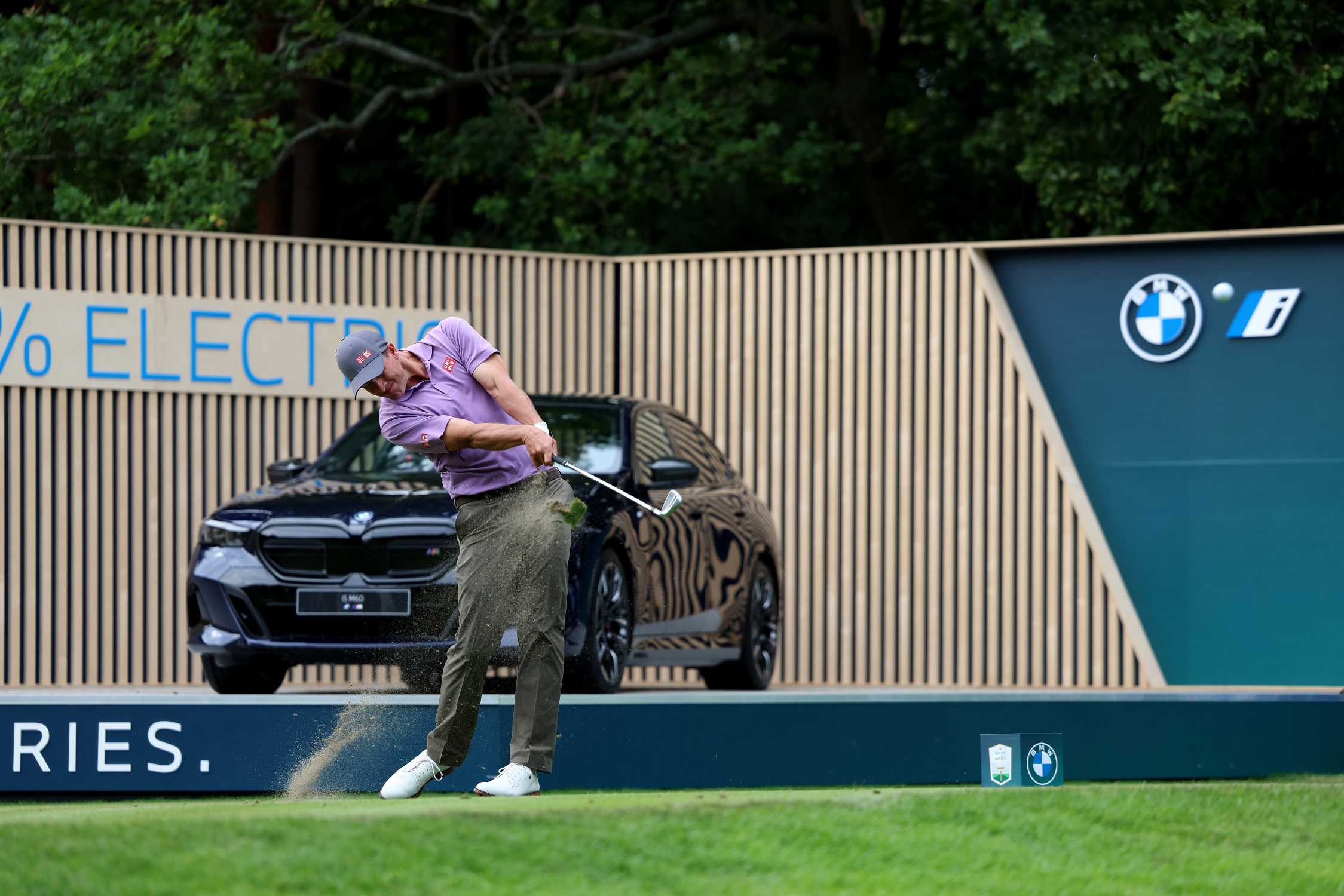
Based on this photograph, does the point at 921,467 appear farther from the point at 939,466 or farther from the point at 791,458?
the point at 791,458

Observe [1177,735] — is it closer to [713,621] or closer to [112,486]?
[713,621]

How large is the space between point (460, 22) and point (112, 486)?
1477cm

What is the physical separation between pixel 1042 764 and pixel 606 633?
10.5ft

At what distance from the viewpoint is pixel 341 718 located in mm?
9289

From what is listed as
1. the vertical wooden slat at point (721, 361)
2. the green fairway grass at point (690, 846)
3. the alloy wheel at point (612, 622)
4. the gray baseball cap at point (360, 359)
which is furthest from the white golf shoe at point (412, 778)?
the vertical wooden slat at point (721, 361)

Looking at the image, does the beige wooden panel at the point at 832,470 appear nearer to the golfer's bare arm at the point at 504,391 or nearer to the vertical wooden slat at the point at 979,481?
the vertical wooden slat at the point at 979,481

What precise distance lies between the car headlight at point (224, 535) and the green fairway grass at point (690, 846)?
3.12 meters

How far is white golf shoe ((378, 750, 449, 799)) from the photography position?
8.40m

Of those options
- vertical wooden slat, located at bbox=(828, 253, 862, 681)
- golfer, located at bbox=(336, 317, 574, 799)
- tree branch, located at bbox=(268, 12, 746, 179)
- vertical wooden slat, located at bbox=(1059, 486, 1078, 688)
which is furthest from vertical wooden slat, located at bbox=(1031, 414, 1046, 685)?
tree branch, located at bbox=(268, 12, 746, 179)

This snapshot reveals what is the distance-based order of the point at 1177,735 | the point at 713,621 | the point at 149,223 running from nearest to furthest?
the point at 1177,735 → the point at 713,621 → the point at 149,223

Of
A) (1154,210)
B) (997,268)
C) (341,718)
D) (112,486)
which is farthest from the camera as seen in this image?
(1154,210)

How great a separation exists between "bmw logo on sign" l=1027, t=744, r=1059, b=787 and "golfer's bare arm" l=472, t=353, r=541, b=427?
7.54 ft

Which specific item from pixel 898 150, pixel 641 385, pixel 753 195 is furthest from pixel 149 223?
pixel 898 150

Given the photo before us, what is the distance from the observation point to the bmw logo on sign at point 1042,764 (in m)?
8.79
